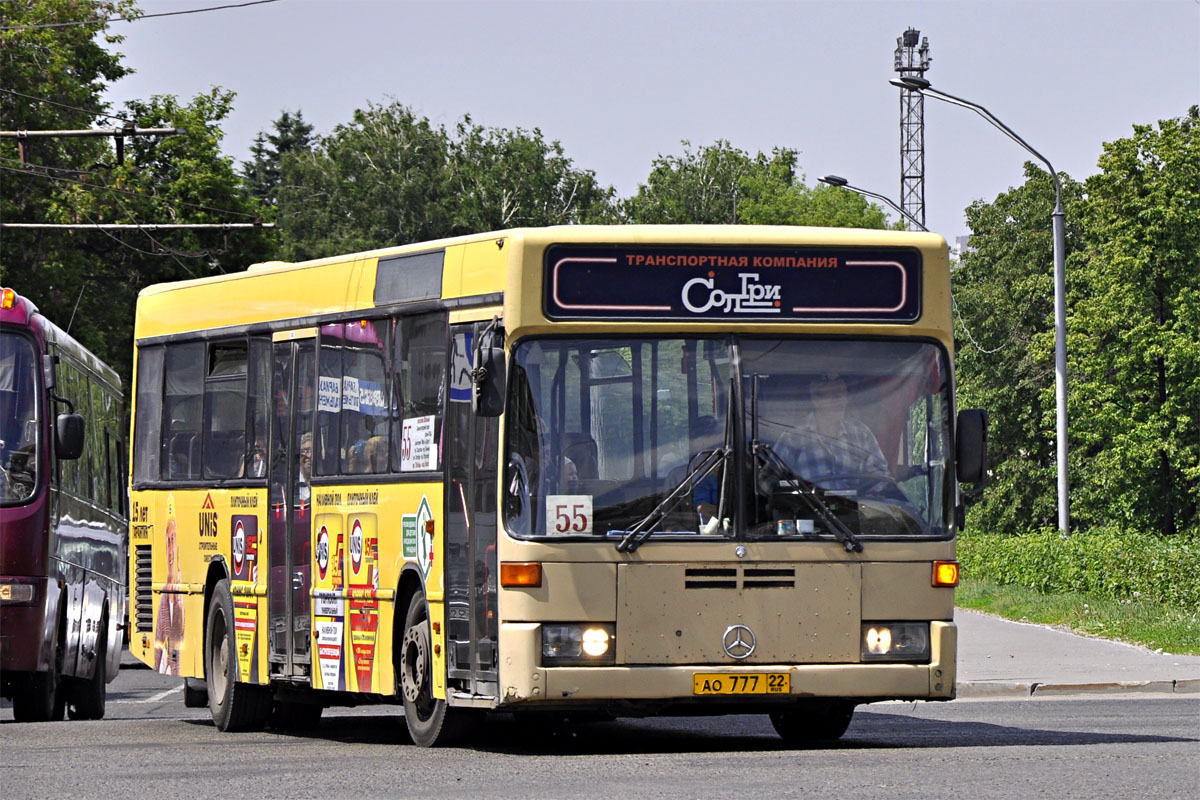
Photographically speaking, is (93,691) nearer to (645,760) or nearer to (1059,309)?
(645,760)

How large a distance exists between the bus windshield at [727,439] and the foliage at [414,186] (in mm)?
78413

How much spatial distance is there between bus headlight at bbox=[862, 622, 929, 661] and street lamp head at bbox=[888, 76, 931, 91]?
2051cm

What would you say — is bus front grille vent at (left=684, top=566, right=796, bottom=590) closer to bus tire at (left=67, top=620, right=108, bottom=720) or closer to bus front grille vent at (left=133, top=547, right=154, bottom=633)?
bus front grille vent at (left=133, top=547, right=154, bottom=633)

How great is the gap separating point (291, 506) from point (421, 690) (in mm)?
2308

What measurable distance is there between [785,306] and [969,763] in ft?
9.19

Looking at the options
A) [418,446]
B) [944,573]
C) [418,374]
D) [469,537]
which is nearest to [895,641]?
[944,573]

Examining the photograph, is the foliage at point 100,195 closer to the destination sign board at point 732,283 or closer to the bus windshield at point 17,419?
the bus windshield at point 17,419

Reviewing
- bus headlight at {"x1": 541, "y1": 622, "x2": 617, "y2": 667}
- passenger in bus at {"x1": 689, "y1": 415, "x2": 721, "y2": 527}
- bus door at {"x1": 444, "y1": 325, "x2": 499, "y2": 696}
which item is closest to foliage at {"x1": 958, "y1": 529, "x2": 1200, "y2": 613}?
passenger in bus at {"x1": 689, "y1": 415, "x2": 721, "y2": 527}

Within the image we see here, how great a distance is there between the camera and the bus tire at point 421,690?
12938 millimetres

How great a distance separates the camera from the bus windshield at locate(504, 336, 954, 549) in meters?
12.1

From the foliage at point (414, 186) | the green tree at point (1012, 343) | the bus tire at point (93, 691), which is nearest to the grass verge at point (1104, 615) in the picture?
the bus tire at point (93, 691)

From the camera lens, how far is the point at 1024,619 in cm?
2978

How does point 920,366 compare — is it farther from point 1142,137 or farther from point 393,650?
point 1142,137

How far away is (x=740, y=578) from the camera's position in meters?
12.2
